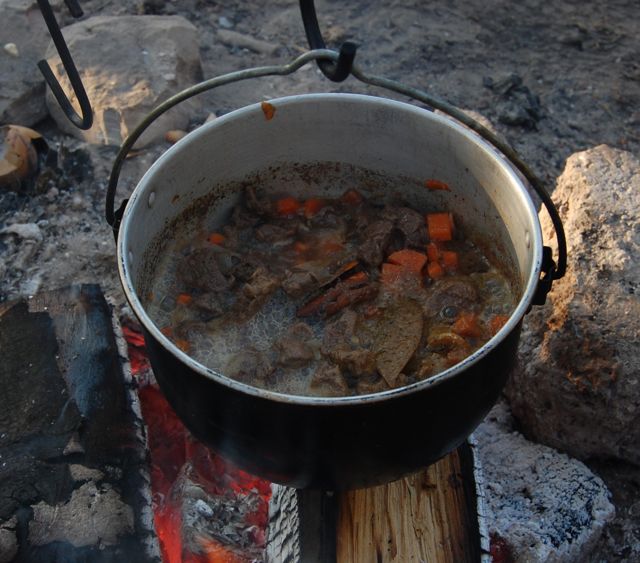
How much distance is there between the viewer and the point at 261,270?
2.35m

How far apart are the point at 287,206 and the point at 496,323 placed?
0.89 m

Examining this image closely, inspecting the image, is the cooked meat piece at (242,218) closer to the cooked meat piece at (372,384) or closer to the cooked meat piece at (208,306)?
the cooked meat piece at (208,306)

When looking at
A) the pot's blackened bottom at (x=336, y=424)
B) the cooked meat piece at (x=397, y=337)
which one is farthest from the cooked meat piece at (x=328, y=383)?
the pot's blackened bottom at (x=336, y=424)

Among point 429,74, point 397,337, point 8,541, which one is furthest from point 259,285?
point 429,74

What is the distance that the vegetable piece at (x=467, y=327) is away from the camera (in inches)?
85.1

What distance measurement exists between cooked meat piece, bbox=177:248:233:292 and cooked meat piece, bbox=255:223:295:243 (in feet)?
0.75

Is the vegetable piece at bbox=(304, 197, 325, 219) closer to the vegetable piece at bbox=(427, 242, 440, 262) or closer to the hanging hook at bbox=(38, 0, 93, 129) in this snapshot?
the vegetable piece at bbox=(427, 242, 440, 262)

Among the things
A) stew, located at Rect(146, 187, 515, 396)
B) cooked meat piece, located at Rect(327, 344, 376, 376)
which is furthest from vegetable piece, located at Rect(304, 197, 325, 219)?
cooked meat piece, located at Rect(327, 344, 376, 376)

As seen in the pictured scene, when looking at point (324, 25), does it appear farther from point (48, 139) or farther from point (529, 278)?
point (529, 278)

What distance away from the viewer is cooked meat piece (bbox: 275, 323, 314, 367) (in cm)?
209

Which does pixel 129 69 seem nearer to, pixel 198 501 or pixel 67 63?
pixel 67 63

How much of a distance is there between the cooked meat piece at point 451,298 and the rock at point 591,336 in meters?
0.41

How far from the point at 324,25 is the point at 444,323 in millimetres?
3014

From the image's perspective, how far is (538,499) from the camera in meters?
2.48
